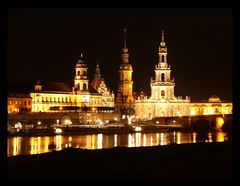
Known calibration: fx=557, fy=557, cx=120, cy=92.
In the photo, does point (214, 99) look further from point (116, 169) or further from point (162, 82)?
point (116, 169)

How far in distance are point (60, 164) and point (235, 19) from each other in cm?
1104

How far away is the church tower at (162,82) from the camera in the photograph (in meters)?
78.0

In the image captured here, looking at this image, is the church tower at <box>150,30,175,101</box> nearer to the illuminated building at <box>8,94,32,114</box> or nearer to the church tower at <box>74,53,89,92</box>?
the church tower at <box>74,53,89,92</box>

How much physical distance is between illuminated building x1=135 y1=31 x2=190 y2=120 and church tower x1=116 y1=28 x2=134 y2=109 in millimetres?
1917

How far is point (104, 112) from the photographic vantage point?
72875 mm

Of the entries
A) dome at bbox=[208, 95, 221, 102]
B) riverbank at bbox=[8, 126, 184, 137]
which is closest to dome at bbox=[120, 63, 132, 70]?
dome at bbox=[208, 95, 221, 102]

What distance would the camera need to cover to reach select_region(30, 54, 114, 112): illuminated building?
68.6 metres

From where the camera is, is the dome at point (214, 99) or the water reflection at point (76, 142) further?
the dome at point (214, 99)

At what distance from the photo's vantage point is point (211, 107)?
86750 mm

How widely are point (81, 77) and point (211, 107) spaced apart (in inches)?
930

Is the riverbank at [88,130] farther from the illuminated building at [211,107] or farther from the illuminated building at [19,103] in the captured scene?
the illuminated building at [211,107]

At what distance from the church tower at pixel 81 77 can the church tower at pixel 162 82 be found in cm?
1017

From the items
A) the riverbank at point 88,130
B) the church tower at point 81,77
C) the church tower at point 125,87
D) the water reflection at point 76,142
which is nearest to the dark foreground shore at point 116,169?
the water reflection at point 76,142

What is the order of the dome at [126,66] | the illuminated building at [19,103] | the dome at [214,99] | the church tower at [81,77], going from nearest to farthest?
the illuminated building at [19,103] → the church tower at [81,77] → the dome at [126,66] → the dome at [214,99]
